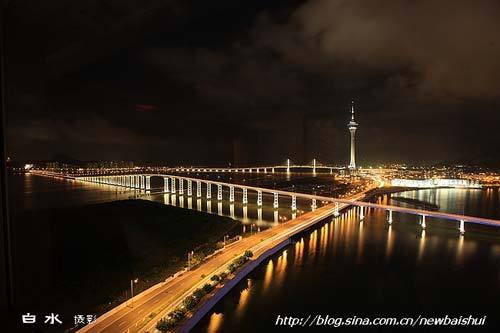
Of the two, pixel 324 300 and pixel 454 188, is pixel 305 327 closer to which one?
pixel 324 300

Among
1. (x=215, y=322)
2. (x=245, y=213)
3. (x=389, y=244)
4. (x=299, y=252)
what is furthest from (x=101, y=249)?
(x=389, y=244)

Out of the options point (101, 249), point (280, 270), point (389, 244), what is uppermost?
point (101, 249)

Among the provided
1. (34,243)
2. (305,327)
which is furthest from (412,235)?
(34,243)

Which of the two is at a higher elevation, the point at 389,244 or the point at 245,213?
the point at 245,213

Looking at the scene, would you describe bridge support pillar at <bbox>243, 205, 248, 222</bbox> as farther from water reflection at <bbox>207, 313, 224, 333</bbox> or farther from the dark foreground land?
water reflection at <bbox>207, 313, 224, 333</bbox>

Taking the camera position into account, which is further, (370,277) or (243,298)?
(370,277)

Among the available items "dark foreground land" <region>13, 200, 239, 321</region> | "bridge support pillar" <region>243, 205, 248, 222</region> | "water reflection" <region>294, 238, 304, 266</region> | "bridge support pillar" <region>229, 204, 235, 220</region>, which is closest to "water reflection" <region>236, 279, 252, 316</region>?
"dark foreground land" <region>13, 200, 239, 321</region>

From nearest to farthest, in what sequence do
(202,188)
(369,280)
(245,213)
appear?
(369,280)
(245,213)
(202,188)

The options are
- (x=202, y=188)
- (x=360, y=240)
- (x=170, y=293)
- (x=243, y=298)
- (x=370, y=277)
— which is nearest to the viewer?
(x=170, y=293)

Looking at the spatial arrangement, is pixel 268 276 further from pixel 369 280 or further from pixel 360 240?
pixel 360 240
